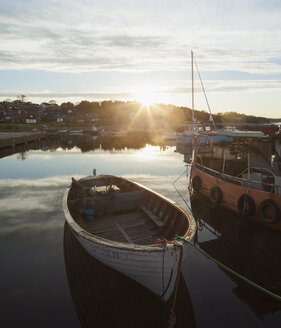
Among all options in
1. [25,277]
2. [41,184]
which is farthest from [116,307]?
[41,184]

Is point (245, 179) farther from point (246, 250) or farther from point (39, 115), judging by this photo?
point (39, 115)

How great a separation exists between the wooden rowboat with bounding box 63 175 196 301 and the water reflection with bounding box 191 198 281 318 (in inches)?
109

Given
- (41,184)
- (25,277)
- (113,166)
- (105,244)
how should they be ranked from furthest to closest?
(113,166) < (41,184) < (25,277) < (105,244)

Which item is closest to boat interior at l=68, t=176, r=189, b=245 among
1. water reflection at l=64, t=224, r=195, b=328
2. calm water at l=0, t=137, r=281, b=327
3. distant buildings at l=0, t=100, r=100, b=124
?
calm water at l=0, t=137, r=281, b=327

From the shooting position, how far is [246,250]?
11.4 m

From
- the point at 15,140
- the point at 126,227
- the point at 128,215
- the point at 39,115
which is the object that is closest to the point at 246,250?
the point at 126,227

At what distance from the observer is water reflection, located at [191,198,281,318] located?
8.35 metres

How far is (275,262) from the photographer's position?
1043 cm

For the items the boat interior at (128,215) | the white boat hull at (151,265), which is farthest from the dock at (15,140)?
the white boat hull at (151,265)

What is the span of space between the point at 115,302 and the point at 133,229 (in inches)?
147

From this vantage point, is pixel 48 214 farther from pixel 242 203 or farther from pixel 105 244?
pixel 242 203

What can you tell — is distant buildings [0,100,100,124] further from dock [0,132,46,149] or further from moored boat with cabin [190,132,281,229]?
moored boat with cabin [190,132,281,229]

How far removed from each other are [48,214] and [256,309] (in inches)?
495

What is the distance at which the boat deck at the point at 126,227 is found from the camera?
34.2 ft
